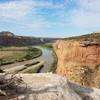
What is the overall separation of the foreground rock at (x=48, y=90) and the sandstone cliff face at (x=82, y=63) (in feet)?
116

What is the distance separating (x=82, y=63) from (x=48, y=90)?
4215 cm

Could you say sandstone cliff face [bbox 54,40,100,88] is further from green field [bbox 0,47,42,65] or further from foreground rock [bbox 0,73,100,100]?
foreground rock [bbox 0,73,100,100]

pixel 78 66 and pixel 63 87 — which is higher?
pixel 63 87

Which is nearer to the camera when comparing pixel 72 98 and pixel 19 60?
pixel 72 98

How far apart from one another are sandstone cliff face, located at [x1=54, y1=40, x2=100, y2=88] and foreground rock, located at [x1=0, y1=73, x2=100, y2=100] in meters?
35.3

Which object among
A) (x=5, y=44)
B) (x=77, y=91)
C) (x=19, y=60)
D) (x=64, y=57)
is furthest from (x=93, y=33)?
(x=5, y=44)

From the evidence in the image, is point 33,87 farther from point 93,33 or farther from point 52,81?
point 93,33

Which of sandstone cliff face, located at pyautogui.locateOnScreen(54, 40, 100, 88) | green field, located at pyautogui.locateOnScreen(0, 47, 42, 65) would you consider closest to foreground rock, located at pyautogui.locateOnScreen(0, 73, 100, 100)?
sandstone cliff face, located at pyautogui.locateOnScreen(54, 40, 100, 88)

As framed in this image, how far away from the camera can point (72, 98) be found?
1034cm

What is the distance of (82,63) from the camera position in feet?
170

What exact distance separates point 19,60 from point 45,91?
86860 mm

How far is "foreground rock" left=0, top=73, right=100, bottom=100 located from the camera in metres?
9.41

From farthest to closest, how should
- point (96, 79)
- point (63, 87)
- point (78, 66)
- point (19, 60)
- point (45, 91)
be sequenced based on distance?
point (19, 60)
point (78, 66)
point (96, 79)
point (63, 87)
point (45, 91)

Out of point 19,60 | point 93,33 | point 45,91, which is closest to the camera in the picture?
point 45,91
